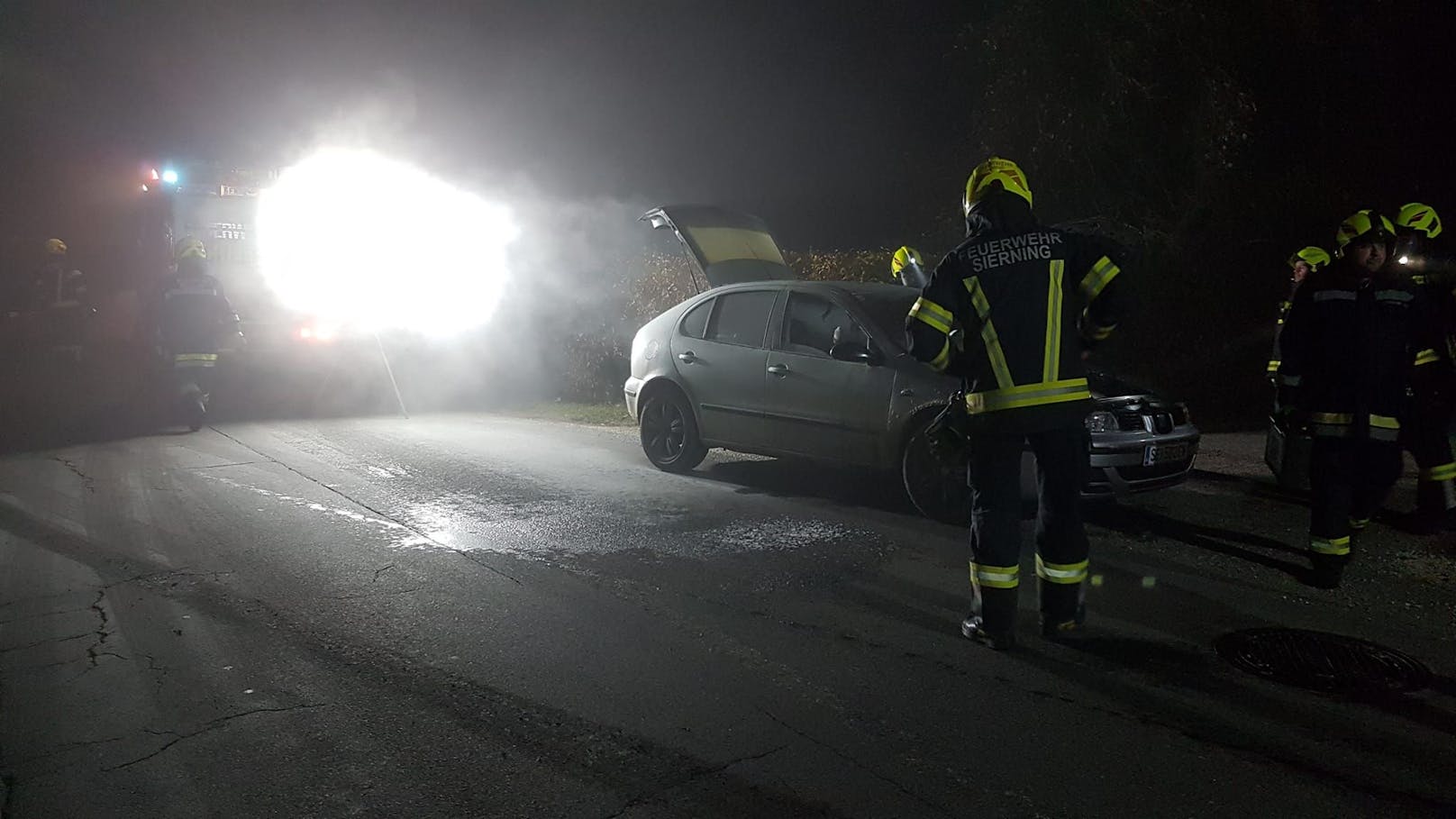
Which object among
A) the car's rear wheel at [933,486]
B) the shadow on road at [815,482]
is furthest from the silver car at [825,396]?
the shadow on road at [815,482]

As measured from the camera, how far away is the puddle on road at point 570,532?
253 inches

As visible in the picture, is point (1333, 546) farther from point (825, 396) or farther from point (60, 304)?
point (60, 304)

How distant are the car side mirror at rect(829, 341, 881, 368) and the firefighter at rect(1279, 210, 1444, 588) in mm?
2511

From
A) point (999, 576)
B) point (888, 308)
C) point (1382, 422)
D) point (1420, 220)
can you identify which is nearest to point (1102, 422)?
point (1382, 422)

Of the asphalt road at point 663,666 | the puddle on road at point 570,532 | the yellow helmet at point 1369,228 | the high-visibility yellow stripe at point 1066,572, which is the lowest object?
the asphalt road at point 663,666

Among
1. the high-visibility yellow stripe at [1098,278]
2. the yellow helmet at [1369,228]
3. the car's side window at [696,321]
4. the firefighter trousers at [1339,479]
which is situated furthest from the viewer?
the car's side window at [696,321]

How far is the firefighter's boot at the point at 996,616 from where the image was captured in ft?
15.0

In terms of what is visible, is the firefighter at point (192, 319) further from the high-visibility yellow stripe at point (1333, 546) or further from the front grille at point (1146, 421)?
the high-visibility yellow stripe at point (1333, 546)

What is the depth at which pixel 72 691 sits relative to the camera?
14.1ft

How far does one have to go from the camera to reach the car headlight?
6.57 metres

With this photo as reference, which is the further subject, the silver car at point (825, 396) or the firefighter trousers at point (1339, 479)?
the silver car at point (825, 396)

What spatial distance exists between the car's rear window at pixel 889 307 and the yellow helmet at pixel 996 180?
261 centimetres

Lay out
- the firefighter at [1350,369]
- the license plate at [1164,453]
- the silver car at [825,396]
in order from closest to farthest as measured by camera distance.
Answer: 1. the firefighter at [1350,369]
2. the license plate at [1164,453]
3. the silver car at [825,396]

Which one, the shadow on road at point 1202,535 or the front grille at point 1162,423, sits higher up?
the front grille at point 1162,423
